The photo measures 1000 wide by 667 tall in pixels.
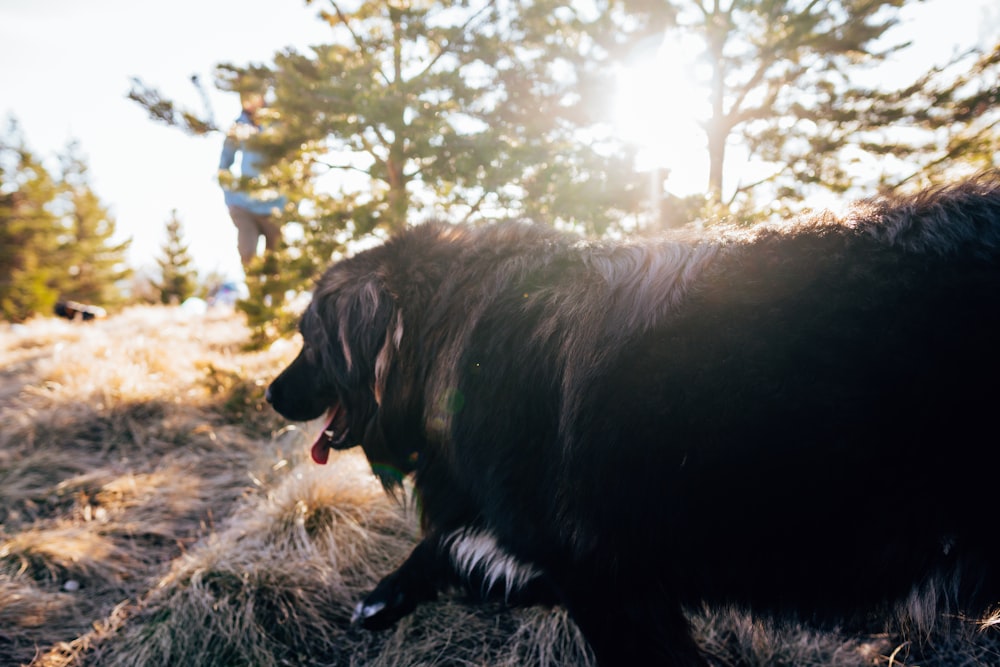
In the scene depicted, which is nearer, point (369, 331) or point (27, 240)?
point (369, 331)

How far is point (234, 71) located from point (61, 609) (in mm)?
4779

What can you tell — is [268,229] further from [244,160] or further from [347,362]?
[347,362]

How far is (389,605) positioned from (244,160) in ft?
16.6

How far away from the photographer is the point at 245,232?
6.76m

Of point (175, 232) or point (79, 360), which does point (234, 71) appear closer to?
point (79, 360)

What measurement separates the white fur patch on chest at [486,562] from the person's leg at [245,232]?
227 inches

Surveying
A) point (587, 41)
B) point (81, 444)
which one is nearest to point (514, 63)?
point (587, 41)

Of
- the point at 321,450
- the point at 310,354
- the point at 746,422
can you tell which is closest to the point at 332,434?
the point at 321,450

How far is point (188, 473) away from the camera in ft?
12.5

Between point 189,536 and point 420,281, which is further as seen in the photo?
point 189,536

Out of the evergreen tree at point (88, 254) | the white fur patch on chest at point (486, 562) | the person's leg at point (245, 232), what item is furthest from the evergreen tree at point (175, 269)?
the white fur patch on chest at point (486, 562)

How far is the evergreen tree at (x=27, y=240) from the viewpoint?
54.0ft

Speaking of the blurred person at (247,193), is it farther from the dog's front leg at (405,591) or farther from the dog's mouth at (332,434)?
the dog's front leg at (405,591)

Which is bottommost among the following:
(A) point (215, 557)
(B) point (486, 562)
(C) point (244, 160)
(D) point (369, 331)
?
(A) point (215, 557)
